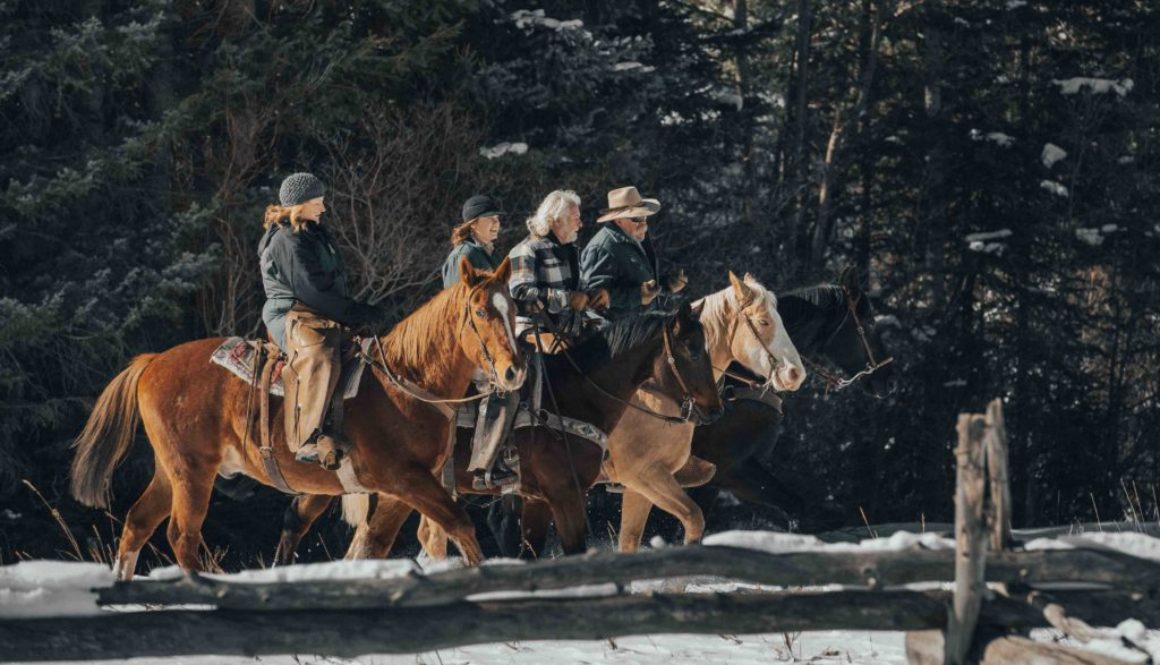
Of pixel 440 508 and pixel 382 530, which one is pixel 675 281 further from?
pixel 440 508

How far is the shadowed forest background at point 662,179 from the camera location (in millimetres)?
18000

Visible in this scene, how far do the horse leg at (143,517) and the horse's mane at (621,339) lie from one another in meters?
2.65

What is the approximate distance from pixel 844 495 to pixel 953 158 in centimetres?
524

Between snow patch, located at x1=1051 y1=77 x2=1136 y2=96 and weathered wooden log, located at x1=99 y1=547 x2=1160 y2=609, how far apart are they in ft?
63.0

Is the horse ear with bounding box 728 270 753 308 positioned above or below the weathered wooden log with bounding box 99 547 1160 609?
below

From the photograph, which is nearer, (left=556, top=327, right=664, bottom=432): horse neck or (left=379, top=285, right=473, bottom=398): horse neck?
(left=379, top=285, right=473, bottom=398): horse neck

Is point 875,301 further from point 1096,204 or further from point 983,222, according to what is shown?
→ point 1096,204

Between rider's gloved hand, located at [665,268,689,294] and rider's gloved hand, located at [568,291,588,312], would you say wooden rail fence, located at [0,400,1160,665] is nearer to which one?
rider's gloved hand, located at [568,291,588,312]

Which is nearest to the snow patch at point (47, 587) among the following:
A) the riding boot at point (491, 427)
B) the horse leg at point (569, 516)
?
the riding boot at point (491, 427)

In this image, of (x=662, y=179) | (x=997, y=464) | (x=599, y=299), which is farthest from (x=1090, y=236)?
(x=997, y=464)

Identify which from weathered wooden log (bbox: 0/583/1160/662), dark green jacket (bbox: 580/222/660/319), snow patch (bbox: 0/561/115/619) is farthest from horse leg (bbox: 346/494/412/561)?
snow patch (bbox: 0/561/115/619)

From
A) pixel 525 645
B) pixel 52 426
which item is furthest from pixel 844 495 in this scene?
pixel 525 645

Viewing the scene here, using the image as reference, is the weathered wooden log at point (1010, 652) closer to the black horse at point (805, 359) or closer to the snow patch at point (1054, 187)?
the black horse at point (805, 359)

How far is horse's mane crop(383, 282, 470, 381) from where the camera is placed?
9742 mm
